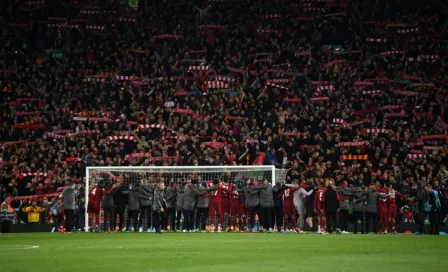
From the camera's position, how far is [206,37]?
156 feet

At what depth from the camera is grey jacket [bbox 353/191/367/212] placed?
29.9m

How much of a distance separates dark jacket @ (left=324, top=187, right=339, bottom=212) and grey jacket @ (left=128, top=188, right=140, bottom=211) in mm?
7449

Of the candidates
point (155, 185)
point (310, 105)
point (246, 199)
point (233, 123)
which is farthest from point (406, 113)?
point (155, 185)

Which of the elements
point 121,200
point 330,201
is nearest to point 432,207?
point 330,201

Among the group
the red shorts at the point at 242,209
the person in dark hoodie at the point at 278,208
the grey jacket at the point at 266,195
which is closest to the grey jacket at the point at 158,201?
Result: the red shorts at the point at 242,209

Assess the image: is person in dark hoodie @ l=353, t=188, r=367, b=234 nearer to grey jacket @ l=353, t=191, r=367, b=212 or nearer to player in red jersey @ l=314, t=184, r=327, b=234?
grey jacket @ l=353, t=191, r=367, b=212

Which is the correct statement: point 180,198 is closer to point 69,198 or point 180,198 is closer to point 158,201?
point 158,201

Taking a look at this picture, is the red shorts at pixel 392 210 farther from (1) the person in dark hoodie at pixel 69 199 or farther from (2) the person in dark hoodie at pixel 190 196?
(1) the person in dark hoodie at pixel 69 199

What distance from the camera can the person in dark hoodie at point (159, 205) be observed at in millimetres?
29748

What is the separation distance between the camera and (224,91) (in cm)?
4256

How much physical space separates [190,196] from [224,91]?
12511 mm

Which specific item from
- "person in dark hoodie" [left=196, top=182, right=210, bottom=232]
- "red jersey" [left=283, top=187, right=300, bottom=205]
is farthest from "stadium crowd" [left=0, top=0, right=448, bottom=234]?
"person in dark hoodie" [left=196, top=182, right=210, bottom=232]

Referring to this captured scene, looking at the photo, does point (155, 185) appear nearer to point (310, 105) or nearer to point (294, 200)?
point (294, 200)

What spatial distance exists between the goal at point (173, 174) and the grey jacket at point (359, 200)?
12.0 feet
